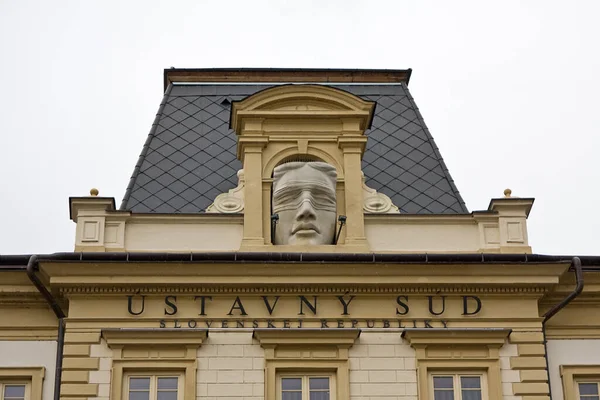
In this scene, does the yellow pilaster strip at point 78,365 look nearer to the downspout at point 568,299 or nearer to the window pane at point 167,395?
the window pane at point 167,395

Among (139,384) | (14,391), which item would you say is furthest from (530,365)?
(14,391)

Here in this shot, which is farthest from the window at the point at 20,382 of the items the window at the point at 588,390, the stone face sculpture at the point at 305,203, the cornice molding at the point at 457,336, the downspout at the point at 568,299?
the window at the point at 588,390

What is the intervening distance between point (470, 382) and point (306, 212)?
4.38 meters

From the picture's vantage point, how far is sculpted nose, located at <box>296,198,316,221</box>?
27234 millimetres

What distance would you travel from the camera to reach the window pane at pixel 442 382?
25844 millimetres

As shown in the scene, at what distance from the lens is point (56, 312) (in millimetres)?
26422

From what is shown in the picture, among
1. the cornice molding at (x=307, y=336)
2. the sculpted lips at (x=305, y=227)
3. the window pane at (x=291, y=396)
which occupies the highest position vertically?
the sculpted lips at (x=305, y=227)

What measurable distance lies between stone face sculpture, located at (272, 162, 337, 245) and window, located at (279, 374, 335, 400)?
268cm

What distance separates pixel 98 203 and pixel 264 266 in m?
3.43

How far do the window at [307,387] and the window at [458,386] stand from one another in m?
1.86

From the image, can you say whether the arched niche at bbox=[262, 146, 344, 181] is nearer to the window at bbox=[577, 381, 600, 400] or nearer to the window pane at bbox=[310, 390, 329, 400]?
the window pane at bbox=[310, 390, 329, 400]

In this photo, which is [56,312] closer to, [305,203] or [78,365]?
[78,365]

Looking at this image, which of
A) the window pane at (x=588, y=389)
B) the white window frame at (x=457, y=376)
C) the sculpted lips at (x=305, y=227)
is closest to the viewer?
the white window frame at (x=457, y=376)

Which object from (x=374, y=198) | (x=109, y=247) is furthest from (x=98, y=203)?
(x=374, y=198)
